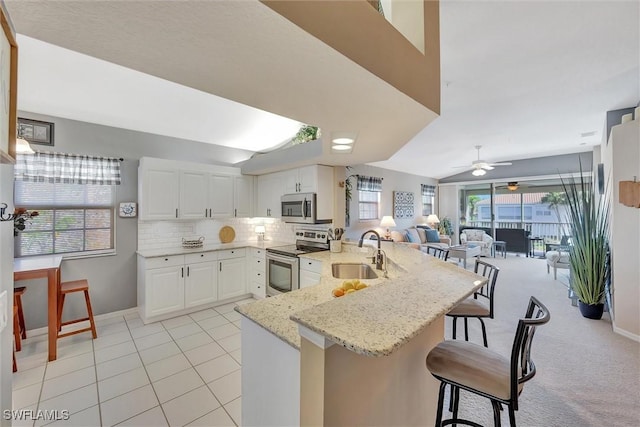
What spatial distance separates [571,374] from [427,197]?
657 centimetres

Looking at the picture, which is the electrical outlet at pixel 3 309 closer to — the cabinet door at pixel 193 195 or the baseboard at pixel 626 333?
the cabinet door at pixel 193 195

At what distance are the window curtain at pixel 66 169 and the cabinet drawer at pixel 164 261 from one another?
1178 millimetres

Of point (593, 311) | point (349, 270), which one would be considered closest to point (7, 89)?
point (349, 270)

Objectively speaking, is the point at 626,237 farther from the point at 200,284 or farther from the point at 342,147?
the point at 200,284

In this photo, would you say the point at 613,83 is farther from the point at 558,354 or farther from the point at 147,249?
the point at 147,249

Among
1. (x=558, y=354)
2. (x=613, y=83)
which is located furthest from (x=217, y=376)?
(x=613, y=83)

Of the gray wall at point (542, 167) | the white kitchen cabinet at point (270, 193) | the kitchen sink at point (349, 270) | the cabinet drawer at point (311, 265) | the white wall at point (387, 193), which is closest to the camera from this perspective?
the kitchen sink at point (349, 270)

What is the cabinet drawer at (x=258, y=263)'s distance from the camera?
13.3 feet

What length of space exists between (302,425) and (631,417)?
2512 mm

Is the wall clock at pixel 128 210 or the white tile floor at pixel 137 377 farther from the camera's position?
the wall clock at pixel 128 210

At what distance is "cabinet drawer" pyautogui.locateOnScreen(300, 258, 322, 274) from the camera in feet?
10.3

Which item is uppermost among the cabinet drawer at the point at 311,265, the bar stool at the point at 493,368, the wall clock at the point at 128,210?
the wall clock at the point at 128,210

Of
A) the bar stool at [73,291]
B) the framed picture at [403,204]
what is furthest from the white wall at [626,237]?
the bar stool at [73,291]

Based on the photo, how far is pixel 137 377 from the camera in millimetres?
2285
